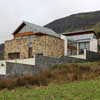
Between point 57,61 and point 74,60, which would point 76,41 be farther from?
point 57,61

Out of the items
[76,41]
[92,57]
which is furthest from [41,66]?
[76,41]

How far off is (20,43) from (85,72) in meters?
16.9

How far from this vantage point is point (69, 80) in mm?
17219

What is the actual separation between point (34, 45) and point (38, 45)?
62cm

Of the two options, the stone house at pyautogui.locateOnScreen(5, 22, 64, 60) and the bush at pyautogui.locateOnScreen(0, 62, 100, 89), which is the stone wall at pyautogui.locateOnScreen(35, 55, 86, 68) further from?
the stone house at pyautogui.locateOnScreen(5, 22, 64, 60)

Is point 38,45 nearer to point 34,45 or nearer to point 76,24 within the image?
point 34,45

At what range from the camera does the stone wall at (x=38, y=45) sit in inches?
1325

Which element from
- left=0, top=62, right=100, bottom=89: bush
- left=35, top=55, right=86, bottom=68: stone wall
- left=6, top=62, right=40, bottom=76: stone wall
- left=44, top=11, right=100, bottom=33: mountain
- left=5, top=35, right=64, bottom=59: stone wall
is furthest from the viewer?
left=44, top=11, right=100, bottom=33: mountain

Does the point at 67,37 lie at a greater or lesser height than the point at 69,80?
greater

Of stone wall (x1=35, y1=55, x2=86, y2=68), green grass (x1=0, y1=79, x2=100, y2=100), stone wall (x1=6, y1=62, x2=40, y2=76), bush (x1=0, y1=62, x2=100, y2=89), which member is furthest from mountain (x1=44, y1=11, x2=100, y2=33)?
green grass (x1=0, y1=79, x2=100, y2=100)

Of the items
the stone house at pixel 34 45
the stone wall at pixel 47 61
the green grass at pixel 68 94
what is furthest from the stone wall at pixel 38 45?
the green grass at pixel 68 94

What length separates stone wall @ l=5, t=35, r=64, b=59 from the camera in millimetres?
33656

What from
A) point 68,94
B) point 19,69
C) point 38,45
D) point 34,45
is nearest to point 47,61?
point 19,69

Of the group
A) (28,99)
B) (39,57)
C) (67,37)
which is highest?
(67,37)
